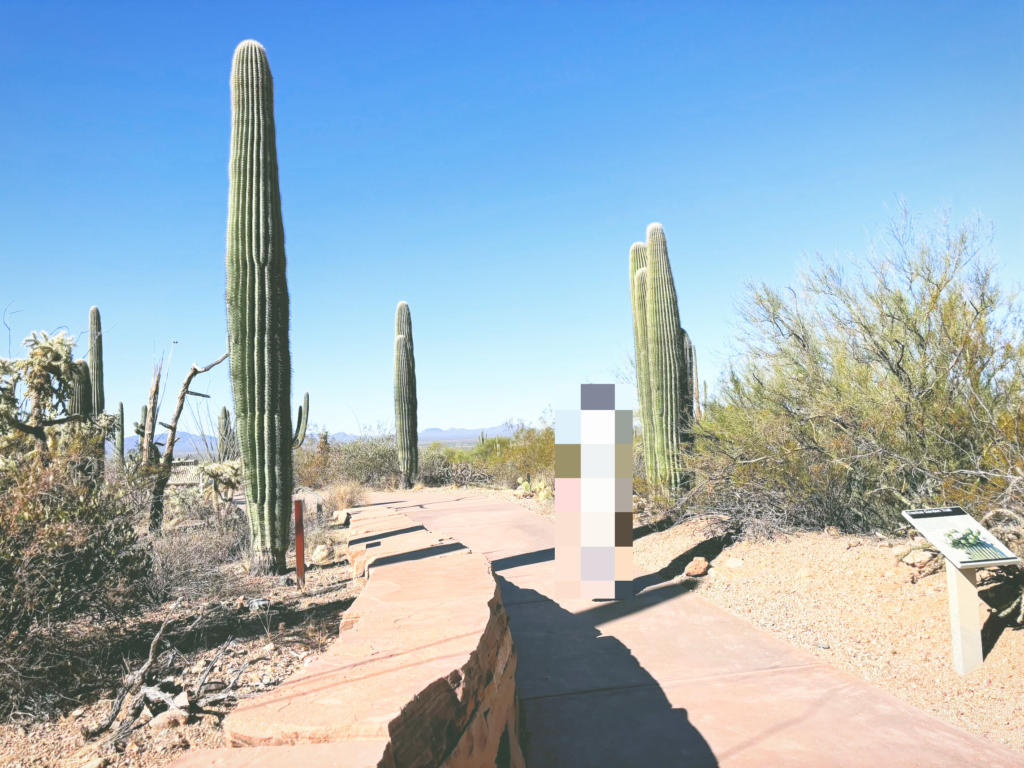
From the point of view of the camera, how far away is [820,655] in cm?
497

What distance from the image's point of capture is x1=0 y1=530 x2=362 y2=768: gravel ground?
3.04 meters

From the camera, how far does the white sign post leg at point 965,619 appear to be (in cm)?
443

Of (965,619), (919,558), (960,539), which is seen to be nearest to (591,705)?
(965,619)

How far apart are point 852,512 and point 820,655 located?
3.13 meters

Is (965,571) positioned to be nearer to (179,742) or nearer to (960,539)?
(960,539)

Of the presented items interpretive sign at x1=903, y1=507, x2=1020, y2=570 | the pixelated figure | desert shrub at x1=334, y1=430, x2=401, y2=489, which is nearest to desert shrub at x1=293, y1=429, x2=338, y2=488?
desert shrub at x1=334, y1=430, x2=401, y2=489

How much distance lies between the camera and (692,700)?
413 centimetres

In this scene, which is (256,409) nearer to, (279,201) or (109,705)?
(279,201)

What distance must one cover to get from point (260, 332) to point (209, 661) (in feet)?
11.5

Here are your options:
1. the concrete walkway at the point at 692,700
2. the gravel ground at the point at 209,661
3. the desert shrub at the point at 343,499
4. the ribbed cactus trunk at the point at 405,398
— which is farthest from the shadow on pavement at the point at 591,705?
the ribbed cactus trunk at the point at 405,398

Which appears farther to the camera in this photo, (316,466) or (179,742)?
(316,466)

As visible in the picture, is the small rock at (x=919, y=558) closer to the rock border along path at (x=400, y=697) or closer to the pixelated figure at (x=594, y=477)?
the pixelated figure at (x=594, y=477)

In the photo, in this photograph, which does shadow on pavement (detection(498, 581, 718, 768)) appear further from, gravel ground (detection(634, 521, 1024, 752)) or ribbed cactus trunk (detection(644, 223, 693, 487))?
ribbed cactus trunk (detection(644, 223, 693, 487))

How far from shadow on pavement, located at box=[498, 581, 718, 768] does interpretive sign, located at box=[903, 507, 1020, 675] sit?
1957 mm
